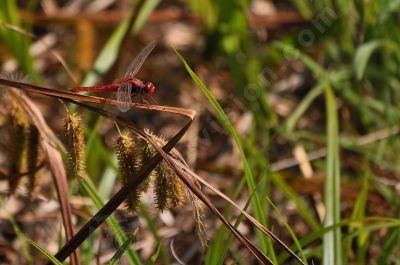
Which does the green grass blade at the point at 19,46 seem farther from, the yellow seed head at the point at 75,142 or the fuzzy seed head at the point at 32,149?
the yellow seed head at the point at 75,142

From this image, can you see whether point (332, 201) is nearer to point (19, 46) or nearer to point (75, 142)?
point (75, 142)

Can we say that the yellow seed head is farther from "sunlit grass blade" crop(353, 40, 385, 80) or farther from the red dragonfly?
"sunlit grass blade" crop(353, 40, 385, 80)

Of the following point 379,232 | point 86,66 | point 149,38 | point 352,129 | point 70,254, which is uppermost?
point 149,38

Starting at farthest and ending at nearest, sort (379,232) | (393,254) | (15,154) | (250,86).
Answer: (250,86), (379,232), (393,254), (15,154)

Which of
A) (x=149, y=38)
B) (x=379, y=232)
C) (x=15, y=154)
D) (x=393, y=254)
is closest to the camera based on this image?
(x=15, y=154)

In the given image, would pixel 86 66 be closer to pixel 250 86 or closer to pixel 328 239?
pixel 250 86

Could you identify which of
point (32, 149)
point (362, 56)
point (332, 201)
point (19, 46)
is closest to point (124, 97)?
point (32, 149)

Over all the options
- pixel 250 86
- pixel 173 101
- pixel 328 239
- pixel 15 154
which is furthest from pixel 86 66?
pixel 328 239
